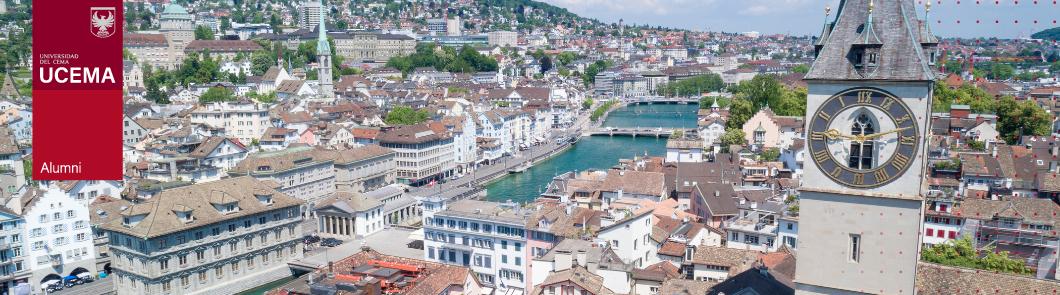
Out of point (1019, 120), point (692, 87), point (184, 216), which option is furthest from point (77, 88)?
point (692, 87)

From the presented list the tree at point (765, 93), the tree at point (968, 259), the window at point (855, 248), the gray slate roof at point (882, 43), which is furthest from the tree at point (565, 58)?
the window at point (855, 248)

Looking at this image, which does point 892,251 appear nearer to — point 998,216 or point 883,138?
point 883,138

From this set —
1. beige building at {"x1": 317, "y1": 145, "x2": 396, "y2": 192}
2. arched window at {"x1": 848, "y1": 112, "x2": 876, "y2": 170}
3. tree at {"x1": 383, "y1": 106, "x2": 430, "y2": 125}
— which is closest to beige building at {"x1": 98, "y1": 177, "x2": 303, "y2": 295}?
beige building at {"x1": 317, "y1": 145, "x2": 396, "y2": 192}

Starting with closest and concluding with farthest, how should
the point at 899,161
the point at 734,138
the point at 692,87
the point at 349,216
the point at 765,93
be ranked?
the point at 899,161
the point at 349,216
the point at 734,138
the point at 765,93
the point at 692,87

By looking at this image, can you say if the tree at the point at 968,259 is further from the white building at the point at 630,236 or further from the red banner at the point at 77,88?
the red banner at the point at 77,88

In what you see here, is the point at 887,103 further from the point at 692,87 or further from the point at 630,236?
the point at 692,87

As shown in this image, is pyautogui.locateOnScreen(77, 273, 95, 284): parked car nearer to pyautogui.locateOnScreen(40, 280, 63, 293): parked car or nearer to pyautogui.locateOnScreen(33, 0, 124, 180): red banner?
pyautogui.locateOnScreen(40, 280, 63, 293): parked car
